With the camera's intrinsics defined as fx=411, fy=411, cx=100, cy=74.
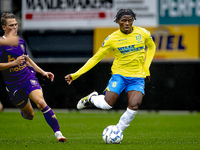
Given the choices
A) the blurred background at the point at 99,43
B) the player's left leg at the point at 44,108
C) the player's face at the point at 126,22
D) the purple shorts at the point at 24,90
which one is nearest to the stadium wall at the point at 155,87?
the blurred background at the point at 99,43

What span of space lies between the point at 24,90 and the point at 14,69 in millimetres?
375

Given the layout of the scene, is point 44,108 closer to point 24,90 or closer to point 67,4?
point 24,90

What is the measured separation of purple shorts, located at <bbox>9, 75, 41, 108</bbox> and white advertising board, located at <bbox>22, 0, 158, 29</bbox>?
10.5 m

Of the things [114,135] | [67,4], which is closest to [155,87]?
[114,135]

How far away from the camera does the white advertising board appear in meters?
17.1

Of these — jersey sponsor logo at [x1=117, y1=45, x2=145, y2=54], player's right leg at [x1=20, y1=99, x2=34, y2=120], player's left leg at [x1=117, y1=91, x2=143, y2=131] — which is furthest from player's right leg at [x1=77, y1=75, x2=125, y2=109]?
player's right leg at [x1=20, y1=99, x2=34, y2=120]

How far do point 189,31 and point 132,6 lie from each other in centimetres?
387

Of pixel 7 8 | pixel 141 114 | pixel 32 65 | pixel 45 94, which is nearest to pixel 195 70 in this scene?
pixel 141 114

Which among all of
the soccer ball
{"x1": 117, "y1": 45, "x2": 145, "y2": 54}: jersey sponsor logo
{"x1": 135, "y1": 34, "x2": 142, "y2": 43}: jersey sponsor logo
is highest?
{"x1": 135, "y1": 34, "x2": 142, "y2": 43}: jersey sponsor logo

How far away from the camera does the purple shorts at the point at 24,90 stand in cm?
651

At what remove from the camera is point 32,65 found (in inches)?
266

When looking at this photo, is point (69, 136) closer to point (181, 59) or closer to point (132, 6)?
point (181, 59)

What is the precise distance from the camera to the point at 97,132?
27.0 ft

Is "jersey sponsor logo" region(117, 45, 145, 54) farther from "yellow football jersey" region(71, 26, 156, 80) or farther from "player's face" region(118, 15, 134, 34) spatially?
"player's face" region(118, 15, 134, 34)
